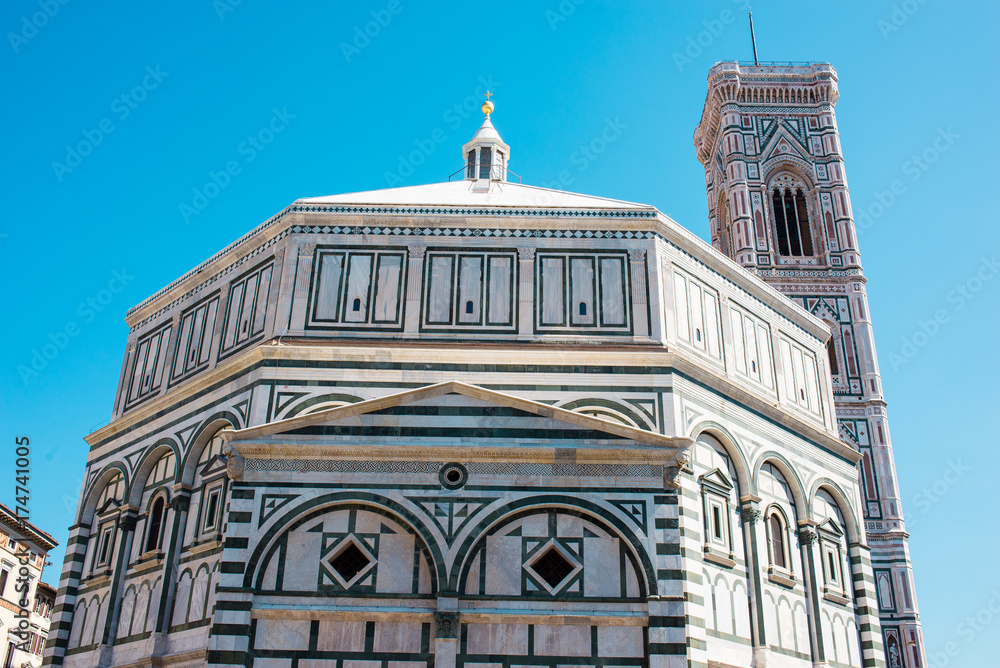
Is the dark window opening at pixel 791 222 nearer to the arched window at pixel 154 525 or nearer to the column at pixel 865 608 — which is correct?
the column at pixel 865 608

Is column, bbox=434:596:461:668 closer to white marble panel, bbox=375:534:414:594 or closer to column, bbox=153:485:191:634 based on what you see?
white marble panel, bbox=375:534:414:594

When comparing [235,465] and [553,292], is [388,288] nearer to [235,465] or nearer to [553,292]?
[553,292]

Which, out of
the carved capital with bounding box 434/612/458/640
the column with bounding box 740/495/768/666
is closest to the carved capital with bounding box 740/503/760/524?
the column with bounding box 740/495/768/666

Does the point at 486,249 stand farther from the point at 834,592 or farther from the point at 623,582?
the point at 834,592

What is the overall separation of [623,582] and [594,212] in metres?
8.21

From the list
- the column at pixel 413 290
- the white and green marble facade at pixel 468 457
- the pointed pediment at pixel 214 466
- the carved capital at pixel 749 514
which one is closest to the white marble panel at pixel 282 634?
the white and green marble facade at pixel 468 457

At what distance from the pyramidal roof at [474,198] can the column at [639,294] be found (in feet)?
3.88

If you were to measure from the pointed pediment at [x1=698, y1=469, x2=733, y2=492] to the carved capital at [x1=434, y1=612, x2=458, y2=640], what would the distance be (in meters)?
5.69

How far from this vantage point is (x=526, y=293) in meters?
20.0

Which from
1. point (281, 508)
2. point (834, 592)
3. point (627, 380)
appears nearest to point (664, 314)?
point (627, 380)

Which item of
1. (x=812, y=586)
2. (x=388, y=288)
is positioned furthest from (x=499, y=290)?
(x=812, y=586)

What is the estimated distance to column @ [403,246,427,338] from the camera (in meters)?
19.7

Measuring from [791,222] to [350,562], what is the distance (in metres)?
36.5

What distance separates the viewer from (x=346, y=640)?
15.5 meters
